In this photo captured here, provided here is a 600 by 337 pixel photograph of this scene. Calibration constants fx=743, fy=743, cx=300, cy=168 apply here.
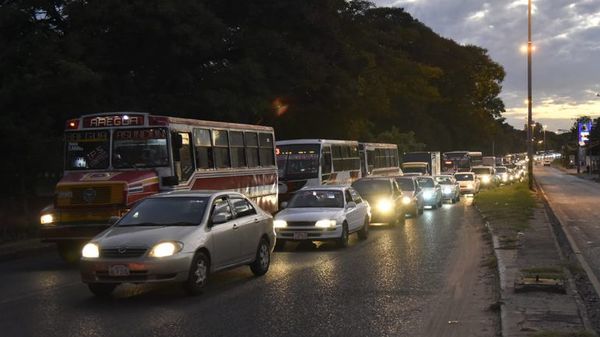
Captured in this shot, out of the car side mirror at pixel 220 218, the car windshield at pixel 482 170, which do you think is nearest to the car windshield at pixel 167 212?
the car side mirror at pixel 220 218

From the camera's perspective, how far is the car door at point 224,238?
36.0 feet

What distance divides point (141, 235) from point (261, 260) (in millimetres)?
2902

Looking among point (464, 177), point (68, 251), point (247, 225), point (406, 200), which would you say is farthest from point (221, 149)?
point (464, 177)

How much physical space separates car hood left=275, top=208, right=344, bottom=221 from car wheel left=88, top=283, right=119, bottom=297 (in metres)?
6.68

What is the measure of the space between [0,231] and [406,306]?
16.7m

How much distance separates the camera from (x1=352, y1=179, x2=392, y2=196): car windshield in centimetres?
2336

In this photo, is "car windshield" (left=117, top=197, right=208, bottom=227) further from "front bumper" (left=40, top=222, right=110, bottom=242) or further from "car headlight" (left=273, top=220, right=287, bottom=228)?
"car headlight" (left=273, top=220, right=287, bottom=228)

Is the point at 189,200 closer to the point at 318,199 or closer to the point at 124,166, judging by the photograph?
the point at 124,166

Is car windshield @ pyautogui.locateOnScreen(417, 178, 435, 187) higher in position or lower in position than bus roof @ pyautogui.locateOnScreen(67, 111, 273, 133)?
lower

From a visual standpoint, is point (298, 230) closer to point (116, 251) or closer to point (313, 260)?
point (313, 260)

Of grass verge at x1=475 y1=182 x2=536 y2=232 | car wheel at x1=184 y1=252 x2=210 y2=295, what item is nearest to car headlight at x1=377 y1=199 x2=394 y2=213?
grass verge at x1=475 y1=182 x2=536 y2=232

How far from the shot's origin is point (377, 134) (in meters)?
71.8

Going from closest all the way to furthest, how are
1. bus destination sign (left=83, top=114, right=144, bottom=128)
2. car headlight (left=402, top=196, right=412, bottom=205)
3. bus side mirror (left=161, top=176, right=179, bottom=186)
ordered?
bus side mirror (left=161, top=176, right=179, bottom=186), bus destination sign (left=83, top=114, right=144, bottom=128), car headlight (left=402, top=196, right=412, bottom=205)

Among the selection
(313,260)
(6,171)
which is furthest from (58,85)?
(313,260)
